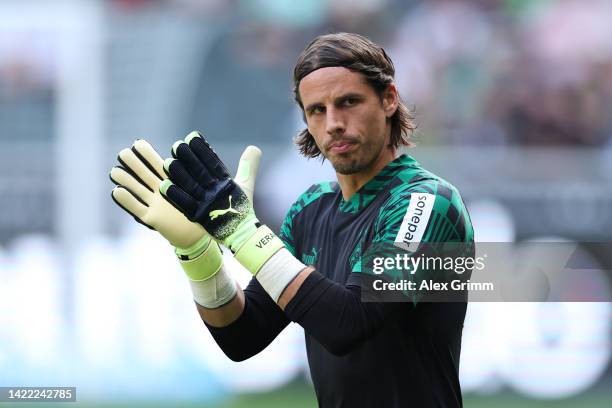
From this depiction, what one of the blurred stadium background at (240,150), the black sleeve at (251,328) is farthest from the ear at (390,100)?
the blurred stadium background at (240,150)

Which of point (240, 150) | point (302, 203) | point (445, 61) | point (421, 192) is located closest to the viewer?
→ point (421, 192)

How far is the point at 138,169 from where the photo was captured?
10.9 ft

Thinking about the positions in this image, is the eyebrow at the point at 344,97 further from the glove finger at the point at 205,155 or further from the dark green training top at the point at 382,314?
the glove finger at the point at 205,155

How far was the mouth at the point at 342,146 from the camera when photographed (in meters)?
→ 3.25

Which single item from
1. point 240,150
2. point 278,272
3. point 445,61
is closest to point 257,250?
point 278,272

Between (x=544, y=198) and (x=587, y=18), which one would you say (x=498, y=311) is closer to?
(x=544, y=198)

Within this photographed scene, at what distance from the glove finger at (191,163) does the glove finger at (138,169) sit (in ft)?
0.85

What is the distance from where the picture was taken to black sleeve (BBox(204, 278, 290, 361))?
3414mm

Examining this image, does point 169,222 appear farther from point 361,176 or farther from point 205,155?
point 361,176

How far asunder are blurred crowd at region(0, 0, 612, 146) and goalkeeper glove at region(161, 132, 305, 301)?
7204mm

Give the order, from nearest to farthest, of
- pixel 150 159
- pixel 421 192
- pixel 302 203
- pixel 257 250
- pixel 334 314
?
pixel 334 314 < pixel 257 250 < pixel 421 192 < pixel 150 159 < pixel 302 203

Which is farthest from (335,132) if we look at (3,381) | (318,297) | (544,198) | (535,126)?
(535,126)

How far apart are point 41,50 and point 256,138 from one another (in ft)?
8.48

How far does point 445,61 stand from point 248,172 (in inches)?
301
